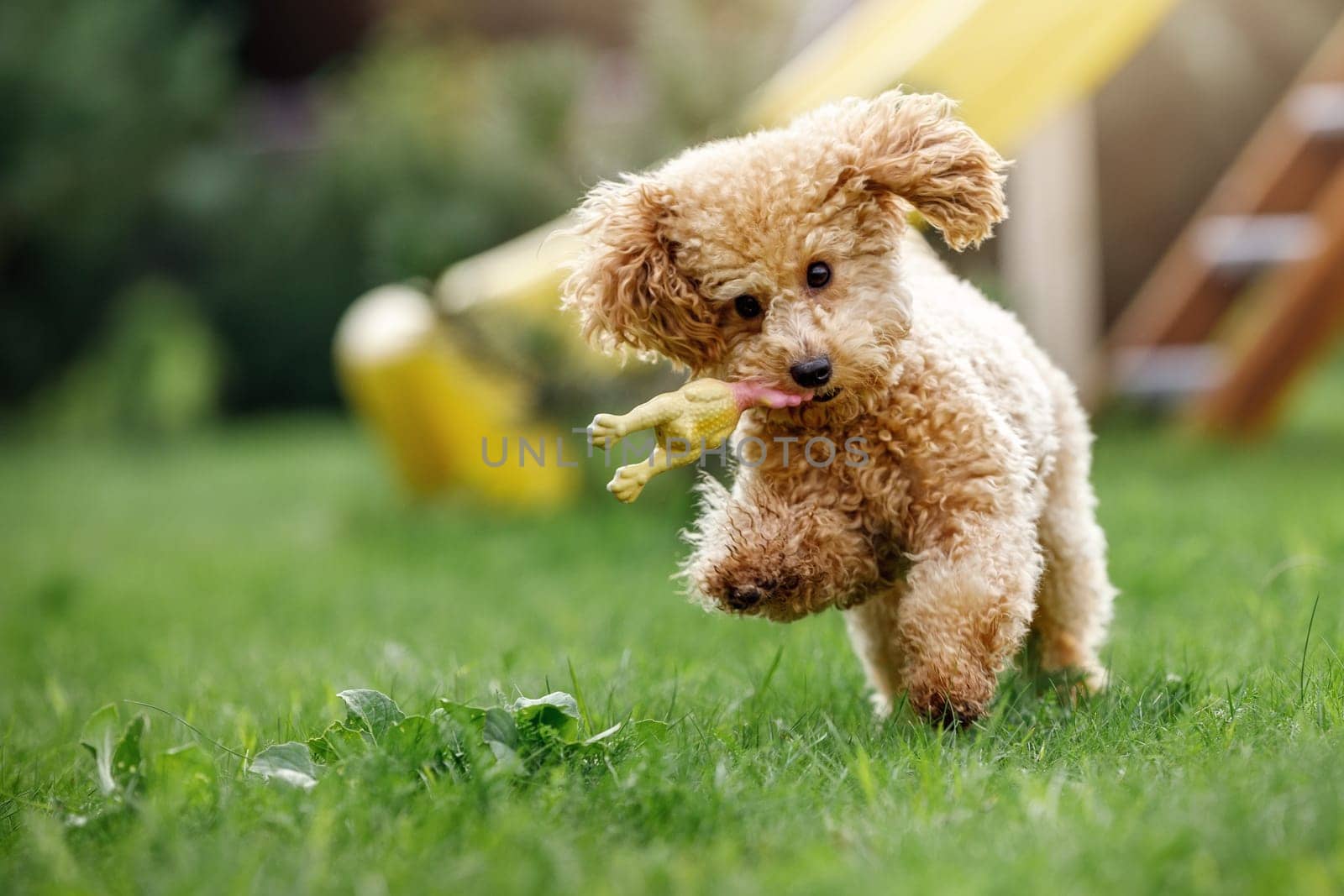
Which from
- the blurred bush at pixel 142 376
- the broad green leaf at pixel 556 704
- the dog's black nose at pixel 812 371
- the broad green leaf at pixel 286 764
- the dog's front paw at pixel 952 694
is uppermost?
the dog's black nose at pixel 812 371

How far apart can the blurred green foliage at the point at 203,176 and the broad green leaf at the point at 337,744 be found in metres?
7.20

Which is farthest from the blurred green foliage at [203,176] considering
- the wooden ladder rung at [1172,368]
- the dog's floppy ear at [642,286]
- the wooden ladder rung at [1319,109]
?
the dog's floppy ear at [642,286]

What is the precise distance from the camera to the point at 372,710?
7.73 ft

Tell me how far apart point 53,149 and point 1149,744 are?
10359 millimetres

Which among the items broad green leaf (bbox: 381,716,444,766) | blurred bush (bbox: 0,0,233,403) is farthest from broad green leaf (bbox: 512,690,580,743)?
blurred bush (bbox: 0,0,233,403)

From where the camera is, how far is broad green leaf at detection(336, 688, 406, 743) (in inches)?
91.5

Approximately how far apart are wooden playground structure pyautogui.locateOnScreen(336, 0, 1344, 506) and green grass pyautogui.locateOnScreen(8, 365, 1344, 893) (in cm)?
75

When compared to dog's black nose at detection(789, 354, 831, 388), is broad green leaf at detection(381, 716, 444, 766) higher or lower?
lower

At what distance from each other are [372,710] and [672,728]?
1.71ft

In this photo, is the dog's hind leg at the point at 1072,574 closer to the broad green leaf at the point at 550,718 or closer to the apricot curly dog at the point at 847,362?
the apricot curly dog at the point at 847,362

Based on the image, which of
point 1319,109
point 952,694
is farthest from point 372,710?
point 1319,109

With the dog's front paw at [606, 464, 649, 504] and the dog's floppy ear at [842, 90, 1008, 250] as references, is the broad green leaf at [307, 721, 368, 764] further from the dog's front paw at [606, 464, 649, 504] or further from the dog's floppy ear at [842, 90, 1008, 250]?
the dog's floppy ear at [842, 90, 1008, 250]

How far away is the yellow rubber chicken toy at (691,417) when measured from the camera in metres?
2.25

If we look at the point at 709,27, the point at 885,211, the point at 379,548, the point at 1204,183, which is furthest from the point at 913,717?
the point at 1204,183
